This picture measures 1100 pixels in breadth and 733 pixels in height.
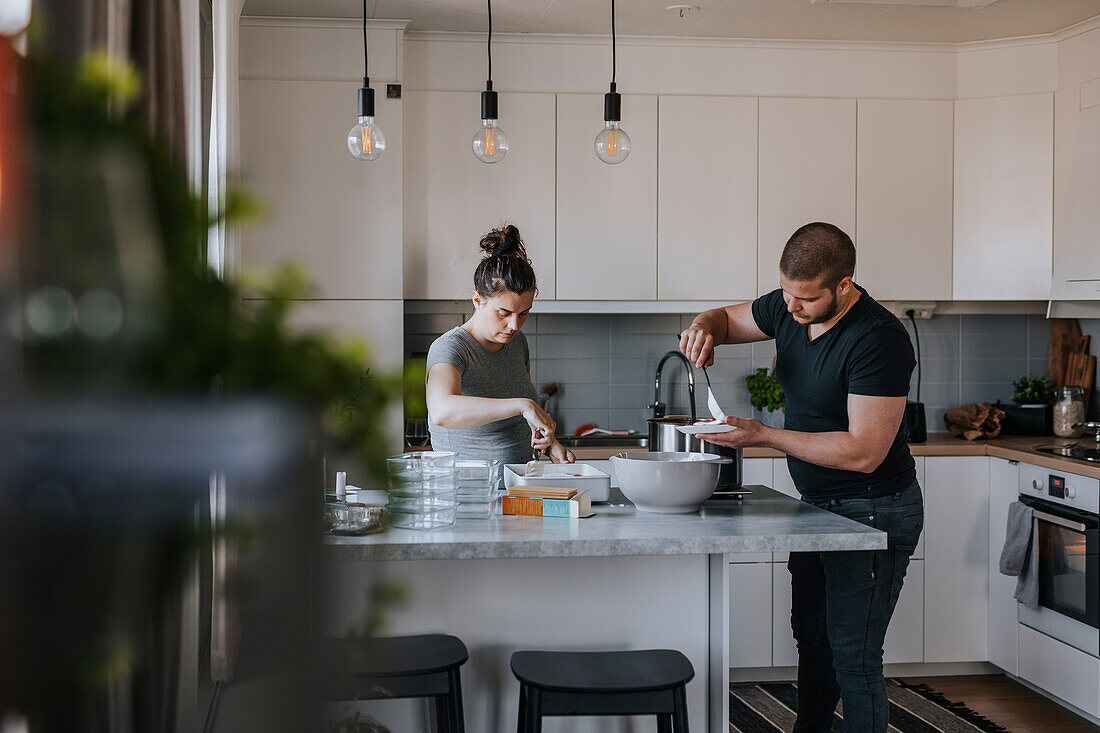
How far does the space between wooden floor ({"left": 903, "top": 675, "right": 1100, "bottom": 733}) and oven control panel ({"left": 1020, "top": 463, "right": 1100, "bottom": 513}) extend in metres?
0.77

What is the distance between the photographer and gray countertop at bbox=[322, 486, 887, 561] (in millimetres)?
1863

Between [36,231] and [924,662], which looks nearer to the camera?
[36,231]

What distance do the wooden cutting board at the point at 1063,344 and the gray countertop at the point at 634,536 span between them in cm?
277

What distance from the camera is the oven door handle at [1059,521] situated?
3332 millimetres

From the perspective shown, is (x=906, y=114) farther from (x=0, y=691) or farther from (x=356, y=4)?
(x=0, y=691)

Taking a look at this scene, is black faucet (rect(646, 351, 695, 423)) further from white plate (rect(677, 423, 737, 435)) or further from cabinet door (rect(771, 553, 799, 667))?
white plate (rect(677, 423, 737, 435))

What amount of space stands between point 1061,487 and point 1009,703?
0.85 metres

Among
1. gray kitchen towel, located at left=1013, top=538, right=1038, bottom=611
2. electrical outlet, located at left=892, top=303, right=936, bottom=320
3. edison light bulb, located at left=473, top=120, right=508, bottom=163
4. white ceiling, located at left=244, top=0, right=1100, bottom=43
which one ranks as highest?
white ceiling, located at left=244, top=0, right=1100, bottom=43

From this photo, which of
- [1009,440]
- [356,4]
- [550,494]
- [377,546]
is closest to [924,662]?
[1009,440]

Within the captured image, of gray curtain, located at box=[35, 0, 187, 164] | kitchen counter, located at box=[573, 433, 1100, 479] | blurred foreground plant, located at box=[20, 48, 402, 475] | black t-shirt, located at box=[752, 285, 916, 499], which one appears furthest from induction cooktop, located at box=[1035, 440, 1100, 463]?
blurred foreground plant, located at box=[20, 48, 402, 475]

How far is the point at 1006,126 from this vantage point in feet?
13.4

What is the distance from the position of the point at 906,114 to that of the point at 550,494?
113 inches

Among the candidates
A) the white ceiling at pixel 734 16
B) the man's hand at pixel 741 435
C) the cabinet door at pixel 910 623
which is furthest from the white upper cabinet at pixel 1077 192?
the man's hand at pixel 741 435

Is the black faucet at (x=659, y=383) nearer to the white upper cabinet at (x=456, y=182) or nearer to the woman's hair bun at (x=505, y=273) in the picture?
the white upper cabinet at (x=456, y=182)
